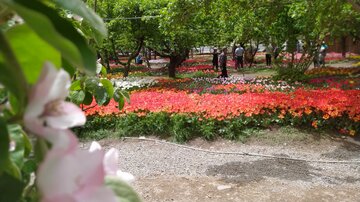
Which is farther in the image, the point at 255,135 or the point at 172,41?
the point at 172,41

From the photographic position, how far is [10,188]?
38 cm

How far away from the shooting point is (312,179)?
4.43 m

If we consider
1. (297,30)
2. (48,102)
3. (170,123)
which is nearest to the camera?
(48,102)

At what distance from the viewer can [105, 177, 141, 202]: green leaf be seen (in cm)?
45

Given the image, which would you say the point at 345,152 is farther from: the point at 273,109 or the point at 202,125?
the point at 202,125

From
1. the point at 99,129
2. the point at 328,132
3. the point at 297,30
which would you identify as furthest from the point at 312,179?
the point at 297,30

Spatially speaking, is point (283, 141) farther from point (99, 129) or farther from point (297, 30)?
point (297, 30)

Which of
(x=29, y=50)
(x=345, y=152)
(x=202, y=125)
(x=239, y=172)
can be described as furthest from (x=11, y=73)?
(x=202, y=125)

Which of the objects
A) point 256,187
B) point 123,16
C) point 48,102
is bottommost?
point 256,187

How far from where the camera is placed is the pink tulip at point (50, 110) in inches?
13.2

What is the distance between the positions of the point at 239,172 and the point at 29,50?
14.6 ft

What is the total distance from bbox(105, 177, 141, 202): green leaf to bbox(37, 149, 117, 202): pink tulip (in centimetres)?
11

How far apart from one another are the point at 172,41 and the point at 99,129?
7651 millimetres

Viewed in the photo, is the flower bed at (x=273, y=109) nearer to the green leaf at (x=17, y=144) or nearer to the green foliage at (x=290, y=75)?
the green foliage at (x=290, y=75)
